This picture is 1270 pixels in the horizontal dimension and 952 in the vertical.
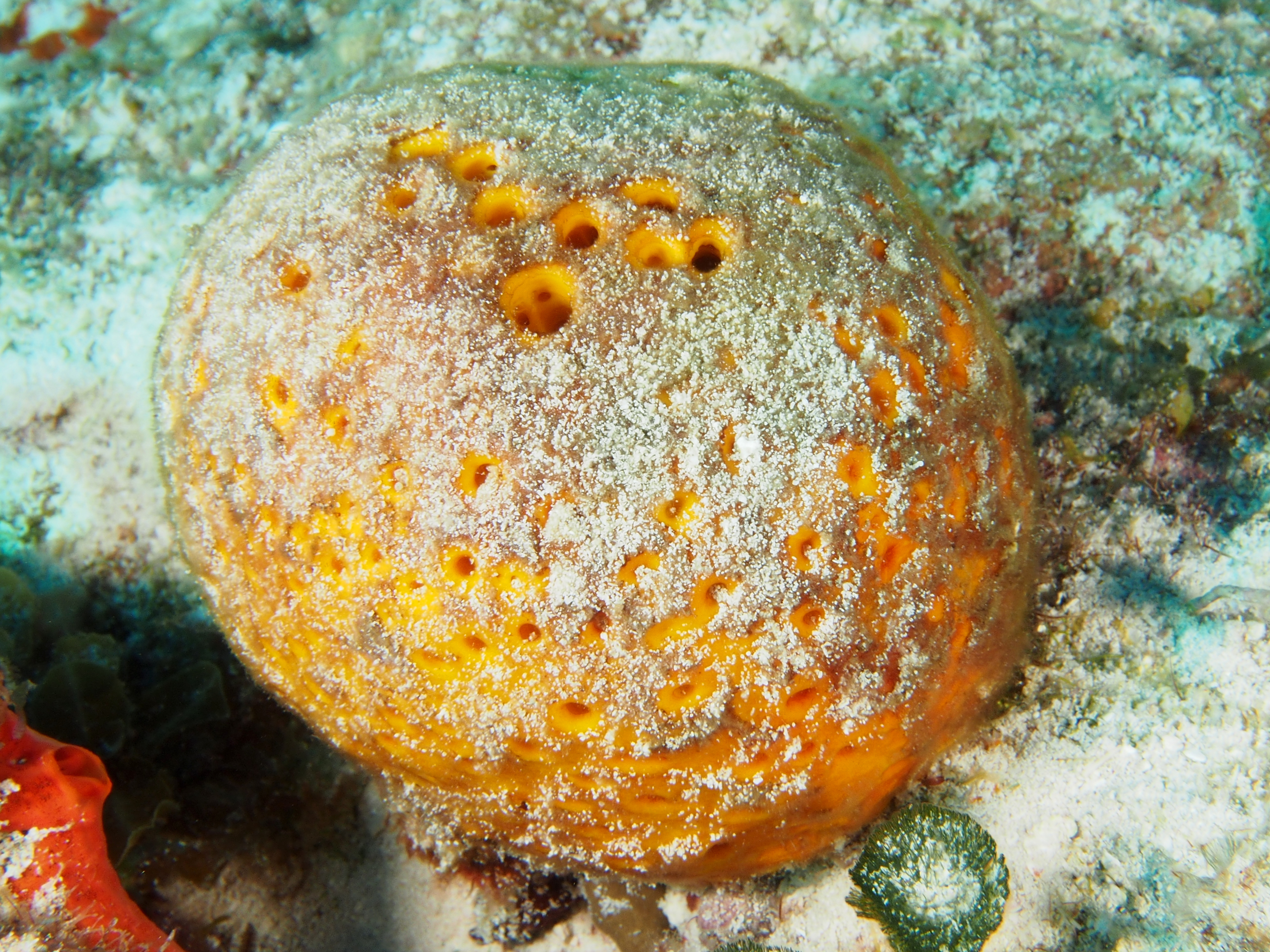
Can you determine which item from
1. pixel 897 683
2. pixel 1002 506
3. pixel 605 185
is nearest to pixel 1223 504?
pixel 1002 506

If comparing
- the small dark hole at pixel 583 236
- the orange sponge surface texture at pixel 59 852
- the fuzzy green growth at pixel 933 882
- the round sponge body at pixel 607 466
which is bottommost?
the fuzzy green growth at pixel 933 882

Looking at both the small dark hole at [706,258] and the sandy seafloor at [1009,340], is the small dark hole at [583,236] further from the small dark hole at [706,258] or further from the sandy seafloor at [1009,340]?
the sandy seafloor at [1009,340]

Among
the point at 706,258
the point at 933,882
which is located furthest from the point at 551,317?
the point at 933,882

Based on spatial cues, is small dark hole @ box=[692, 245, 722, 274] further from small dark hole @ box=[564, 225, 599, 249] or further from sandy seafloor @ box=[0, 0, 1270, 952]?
sandy seafloor @ box=[0, 0, 1270, 952]

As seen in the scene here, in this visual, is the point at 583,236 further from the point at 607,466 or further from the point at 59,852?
the point at 59,852

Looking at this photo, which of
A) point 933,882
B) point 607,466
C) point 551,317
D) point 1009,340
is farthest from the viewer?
point 1009,340

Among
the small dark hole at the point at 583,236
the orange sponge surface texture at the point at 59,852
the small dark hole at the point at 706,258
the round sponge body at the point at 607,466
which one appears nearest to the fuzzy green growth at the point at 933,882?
the round sponge body at the point at 607,466

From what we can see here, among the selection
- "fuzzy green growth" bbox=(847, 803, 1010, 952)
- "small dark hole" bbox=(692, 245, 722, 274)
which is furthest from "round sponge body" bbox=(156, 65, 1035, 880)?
"fuzzy green growth" bbox=(847, 803, 1010, 952)
